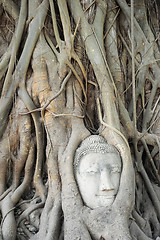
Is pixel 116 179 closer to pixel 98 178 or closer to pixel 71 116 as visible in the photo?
pixel 98 178

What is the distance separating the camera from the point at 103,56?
2.87 m

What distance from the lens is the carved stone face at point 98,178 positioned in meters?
2.24

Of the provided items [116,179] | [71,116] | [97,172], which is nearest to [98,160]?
[97,172]

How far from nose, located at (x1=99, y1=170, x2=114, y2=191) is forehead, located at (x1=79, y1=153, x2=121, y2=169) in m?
0.09

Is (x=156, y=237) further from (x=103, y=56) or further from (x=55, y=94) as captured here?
(x=103, y=56)

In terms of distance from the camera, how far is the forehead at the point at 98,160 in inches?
91.5

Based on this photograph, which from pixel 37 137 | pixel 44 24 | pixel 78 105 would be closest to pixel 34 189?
pixel 37 137

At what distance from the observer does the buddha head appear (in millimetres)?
2242

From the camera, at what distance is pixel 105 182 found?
2.23 metres

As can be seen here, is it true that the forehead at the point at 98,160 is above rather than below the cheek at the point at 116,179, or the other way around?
above

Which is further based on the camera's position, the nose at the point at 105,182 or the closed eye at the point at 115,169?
the closed eye at the point at 115,169

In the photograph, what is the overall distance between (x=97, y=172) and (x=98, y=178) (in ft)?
0.15

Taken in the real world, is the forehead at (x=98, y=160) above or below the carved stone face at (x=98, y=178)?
above

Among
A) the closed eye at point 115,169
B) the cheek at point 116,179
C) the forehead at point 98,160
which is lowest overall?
the cheek at point 116,179
